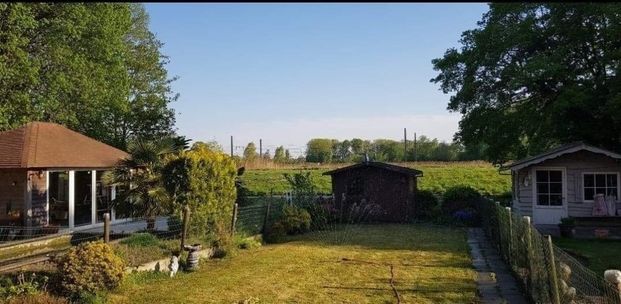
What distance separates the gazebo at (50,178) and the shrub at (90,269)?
6516mm

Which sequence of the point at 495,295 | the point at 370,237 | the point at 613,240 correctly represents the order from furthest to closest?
the point at 370,237 → the point at 613,240 → the point at 495,295

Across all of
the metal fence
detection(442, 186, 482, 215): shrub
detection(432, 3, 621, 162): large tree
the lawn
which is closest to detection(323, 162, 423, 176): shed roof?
detection(442, 186, 482, 215): shrub

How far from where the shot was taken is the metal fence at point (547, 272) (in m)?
6.34

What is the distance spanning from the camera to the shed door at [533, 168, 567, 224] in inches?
738

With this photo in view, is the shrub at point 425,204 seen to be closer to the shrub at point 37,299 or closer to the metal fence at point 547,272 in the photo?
the metal fence at point 547,272

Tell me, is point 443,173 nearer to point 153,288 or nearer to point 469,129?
point 469,129

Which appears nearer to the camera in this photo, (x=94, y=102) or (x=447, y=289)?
(x=447, y=289)

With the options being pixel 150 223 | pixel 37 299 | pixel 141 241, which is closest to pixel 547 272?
pixel 37 299

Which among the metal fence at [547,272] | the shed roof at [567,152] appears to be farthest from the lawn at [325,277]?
the shed roof at [567,152]

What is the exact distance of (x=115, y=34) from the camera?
22.2m

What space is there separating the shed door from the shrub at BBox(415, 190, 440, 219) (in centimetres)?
540

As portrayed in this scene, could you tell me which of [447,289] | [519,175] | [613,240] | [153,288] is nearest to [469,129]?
[519,175]

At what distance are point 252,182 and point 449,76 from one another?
56.7 feet

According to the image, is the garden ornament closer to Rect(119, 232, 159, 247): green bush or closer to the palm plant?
Rect(119, 232, 159, 247): green bush
